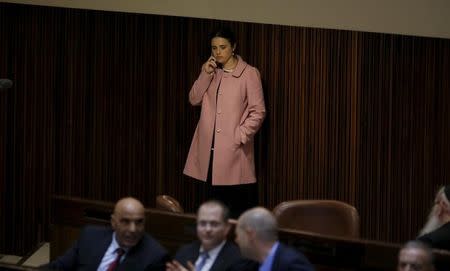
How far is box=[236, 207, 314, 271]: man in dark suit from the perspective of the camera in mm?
4715

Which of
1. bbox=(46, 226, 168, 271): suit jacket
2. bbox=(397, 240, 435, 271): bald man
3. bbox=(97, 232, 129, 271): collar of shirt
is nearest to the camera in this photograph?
bbox=(397, 240, 435, 271): bald man

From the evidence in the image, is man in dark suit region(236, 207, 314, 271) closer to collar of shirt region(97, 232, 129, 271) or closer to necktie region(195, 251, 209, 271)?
necktie region(195, 251, 209, 271)

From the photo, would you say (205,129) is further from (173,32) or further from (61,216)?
(61,216)

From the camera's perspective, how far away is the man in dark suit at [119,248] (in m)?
5.20

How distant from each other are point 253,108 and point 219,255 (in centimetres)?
218

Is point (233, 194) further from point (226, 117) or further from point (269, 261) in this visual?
point (269, 261)

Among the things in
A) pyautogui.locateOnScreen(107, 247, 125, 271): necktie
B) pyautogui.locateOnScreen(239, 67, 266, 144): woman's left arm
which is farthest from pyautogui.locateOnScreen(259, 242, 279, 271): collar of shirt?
pyautogui.locateOnScreen(239, 67, 266, 144): woman's left arm

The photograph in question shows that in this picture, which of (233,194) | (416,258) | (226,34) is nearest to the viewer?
(416,258)

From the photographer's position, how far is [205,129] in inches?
286

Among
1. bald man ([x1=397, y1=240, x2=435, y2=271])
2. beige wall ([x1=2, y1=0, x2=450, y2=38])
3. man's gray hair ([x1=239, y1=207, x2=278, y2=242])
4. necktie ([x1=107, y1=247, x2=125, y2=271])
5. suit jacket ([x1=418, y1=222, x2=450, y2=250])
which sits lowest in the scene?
necktie ([x1=107, y1=247, x2=125, y2=271])

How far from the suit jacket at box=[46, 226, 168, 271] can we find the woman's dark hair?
6.65 ft

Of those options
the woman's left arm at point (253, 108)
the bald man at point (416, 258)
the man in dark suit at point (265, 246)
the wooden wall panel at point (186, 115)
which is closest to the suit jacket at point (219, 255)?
the man in dark suit at point (265, 246)

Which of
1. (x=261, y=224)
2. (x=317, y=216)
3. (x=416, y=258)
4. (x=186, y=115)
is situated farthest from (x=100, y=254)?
(x=186, y=115)

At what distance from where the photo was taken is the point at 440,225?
5535 millimetres
